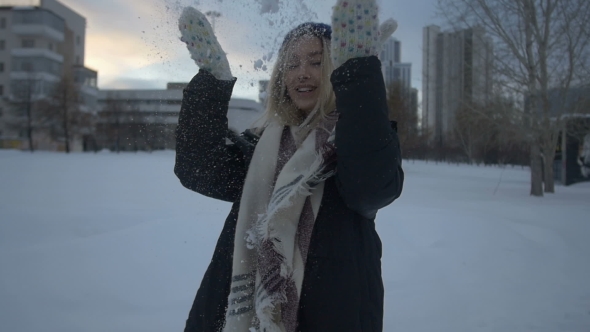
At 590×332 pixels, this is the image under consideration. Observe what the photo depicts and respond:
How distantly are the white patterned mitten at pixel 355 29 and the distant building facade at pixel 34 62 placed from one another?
31.3 metres

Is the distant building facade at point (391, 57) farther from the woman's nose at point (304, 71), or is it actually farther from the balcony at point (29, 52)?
the balcony at point (29, 52)

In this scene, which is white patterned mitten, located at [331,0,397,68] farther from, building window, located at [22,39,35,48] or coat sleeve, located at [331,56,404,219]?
building window, located at [22,39,35,48]

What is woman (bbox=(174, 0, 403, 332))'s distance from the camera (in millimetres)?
1078

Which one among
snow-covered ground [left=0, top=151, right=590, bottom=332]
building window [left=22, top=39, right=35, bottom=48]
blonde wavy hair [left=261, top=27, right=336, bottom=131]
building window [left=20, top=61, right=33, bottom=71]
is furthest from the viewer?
building window [left=22, top=39, right=35, bottom=48]

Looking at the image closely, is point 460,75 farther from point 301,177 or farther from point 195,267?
point 301,177

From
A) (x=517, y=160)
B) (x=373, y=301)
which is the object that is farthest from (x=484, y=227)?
(x=517, y=160)

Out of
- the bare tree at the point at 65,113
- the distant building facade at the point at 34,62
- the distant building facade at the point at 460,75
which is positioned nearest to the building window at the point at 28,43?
the distant building facade at the point at 34,62

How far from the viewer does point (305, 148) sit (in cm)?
121

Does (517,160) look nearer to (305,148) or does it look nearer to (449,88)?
(449,88)

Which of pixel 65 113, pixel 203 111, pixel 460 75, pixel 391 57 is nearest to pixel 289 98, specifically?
pixel 203 111

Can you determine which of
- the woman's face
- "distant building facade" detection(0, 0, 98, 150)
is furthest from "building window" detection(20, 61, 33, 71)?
the woman's face

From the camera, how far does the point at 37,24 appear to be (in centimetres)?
3300

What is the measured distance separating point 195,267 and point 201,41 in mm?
3151

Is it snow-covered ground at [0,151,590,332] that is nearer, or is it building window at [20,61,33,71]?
snow-covered ground at [0,151,590,332]
